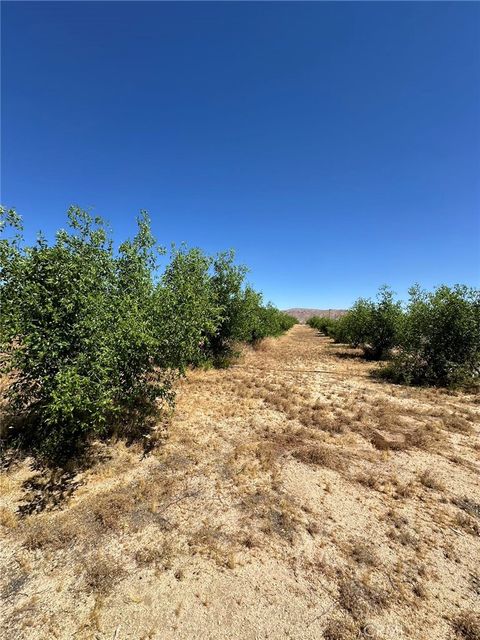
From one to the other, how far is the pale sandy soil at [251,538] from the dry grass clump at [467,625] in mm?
16

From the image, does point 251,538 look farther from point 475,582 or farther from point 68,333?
point 68,333

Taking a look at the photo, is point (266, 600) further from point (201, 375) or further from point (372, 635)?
point (201, 375)

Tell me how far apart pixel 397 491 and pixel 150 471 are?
16.8ft

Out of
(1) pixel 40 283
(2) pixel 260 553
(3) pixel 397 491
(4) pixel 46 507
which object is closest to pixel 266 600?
(2) pixel 260 553

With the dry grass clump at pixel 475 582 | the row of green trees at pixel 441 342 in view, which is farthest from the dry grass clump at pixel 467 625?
the row of green trees at pixel 441 342

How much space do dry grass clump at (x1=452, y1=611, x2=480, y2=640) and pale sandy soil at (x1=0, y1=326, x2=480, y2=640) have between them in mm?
16

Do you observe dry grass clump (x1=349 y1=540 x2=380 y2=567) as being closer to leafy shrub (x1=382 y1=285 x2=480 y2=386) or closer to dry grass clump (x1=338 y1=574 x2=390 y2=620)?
dry grass clump (x1=338 y1=574 x2=390 y2=620)

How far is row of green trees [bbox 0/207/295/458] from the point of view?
18.2 feet

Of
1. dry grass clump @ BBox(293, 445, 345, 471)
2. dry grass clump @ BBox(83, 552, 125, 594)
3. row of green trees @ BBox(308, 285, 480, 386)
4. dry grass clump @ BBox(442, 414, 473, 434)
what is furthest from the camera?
row of green trees @ BBox(308, 285, 480, 386)

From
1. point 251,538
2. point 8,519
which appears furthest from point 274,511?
point 8,519

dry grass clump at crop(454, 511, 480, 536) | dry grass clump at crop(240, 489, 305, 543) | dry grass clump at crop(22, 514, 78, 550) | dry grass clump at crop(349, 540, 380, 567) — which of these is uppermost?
dry grass clump at crop(22, 514, 78, 550)

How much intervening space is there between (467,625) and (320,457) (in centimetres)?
375

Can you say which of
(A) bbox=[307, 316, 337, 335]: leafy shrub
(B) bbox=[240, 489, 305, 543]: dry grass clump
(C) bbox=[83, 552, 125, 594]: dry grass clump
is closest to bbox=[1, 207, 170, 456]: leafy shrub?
(C) bbox=[83, 552, 125, 594]: dry grass clump

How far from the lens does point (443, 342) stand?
14922 millimetres
